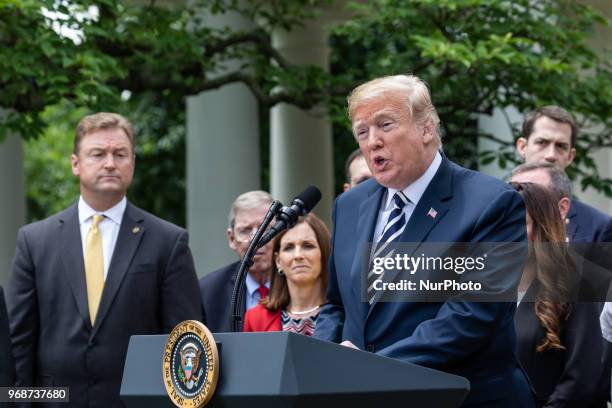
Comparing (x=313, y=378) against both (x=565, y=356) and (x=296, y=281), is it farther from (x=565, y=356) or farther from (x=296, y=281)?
(x=296, y=281)

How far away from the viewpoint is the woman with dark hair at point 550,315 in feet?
17.7

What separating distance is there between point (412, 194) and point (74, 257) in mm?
2345

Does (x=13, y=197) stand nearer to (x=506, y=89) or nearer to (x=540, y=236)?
(x=506, y=89)

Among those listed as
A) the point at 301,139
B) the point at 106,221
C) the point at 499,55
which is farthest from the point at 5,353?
the point at 301,139

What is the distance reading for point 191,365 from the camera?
3.63 m

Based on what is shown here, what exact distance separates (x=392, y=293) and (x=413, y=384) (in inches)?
25.3

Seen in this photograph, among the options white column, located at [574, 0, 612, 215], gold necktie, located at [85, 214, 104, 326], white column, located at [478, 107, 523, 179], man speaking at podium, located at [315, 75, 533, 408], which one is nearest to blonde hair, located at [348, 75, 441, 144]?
man speaking at podium, located at [315, 75, 533, 408]

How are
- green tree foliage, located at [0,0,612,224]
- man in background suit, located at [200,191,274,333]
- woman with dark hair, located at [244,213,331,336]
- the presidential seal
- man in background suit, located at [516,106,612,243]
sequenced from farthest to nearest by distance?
1. green tree foliage, located at [0,0,612,224]
2. man in background suit, located at [516,106,612,243]
3. man in background suit, located at [200,191,274,333]
4. woman with dark hair, located at [244,213,331,336]
5. the presidential seal

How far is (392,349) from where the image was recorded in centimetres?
404

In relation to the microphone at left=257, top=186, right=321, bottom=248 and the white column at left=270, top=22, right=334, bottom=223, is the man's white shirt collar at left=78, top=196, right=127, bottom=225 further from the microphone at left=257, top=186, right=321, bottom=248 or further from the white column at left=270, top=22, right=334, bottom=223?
the white column at left=270, top=22, right=334, bottom=223

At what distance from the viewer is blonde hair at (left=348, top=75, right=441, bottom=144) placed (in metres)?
4.24

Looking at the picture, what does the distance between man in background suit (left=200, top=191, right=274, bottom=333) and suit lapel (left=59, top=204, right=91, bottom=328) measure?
100 centimetres

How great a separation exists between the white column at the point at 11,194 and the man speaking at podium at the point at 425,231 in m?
10.2

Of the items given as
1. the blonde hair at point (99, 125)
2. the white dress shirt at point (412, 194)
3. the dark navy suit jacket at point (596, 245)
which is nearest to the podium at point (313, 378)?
the white dress shirt at point (412, 194)
